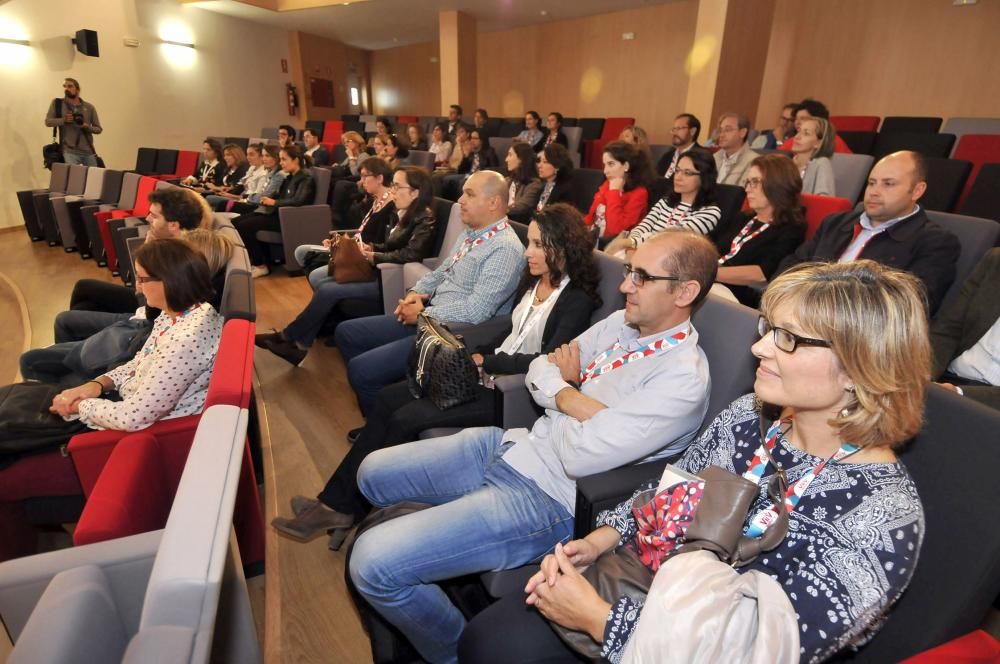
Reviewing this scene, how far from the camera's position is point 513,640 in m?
1.09

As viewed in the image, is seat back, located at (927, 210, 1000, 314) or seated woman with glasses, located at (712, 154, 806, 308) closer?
seat back, located at (927, 210, 1000, 314)


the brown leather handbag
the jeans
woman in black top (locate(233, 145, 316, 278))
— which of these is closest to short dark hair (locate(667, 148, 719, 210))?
the brown leather handbag

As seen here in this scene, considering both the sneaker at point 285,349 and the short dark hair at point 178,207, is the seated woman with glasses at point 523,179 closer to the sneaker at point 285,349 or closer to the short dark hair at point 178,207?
the sneaker at point 285,349

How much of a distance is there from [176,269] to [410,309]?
3.60 feet

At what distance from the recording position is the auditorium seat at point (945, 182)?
3.36 meters

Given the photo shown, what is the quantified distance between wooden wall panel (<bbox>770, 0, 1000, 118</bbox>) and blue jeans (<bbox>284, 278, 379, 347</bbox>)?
765cm

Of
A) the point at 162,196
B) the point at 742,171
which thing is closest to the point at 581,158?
the point at 742,171

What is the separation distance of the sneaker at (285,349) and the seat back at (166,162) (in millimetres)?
6829

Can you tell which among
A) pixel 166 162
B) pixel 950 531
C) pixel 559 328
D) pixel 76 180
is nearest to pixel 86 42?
pixel 166 162

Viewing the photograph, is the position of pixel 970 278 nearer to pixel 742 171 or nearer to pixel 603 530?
pixel 603 530

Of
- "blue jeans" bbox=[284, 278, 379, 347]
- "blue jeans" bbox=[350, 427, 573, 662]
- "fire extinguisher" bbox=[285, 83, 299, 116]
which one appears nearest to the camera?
"blue jeans" bbox=[350, 427, 573, 662]

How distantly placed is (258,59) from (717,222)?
12.2 meters

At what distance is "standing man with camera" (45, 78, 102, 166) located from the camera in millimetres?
7266

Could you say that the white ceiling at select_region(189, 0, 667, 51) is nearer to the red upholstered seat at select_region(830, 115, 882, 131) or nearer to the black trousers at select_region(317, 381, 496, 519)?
the red upholstered seat at select_region(830, 115, 882, 131)
